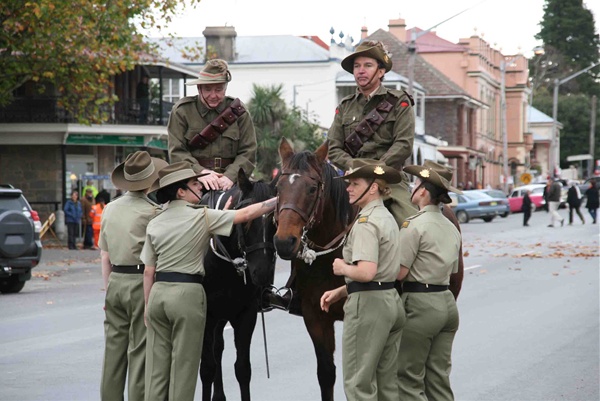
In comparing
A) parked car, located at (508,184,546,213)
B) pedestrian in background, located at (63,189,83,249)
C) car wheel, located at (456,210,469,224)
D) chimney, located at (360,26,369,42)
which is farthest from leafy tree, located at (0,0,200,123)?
chimney, located at (360,26,369,42)

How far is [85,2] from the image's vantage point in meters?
27.3

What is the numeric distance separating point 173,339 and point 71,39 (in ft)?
70.9

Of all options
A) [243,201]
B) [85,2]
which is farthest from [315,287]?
[85,2]

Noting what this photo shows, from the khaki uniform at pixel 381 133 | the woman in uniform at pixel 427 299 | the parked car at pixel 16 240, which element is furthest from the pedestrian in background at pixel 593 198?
the woman in uniform at pixel 427 299

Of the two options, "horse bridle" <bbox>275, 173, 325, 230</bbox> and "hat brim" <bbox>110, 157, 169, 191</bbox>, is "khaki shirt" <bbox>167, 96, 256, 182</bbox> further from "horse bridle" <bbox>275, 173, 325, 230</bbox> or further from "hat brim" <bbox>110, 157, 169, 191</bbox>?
"horse bridle" <bbox>275, 173, 325, 230</bbox>

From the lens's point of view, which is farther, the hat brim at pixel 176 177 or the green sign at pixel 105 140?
the green sign at pixel 105 140

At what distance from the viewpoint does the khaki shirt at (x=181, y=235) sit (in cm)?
745

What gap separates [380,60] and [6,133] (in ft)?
107

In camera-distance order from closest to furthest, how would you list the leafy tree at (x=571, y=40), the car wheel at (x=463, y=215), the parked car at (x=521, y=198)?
1. the car wheel at (x=463, y=215)
2. the parked car at (x=521, y=198)
3. the leafy tree at (x=571, y=40)

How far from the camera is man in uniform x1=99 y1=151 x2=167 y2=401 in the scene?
314 inches

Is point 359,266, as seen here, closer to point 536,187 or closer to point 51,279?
point 51,279

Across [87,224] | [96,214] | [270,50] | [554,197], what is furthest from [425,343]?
[270,50]

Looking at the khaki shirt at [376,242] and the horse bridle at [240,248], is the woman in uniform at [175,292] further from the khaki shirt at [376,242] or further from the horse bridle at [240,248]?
the khaki shirt at [376,242]

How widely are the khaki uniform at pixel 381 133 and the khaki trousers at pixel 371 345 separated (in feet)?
4.61
